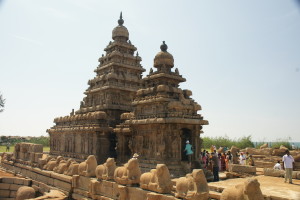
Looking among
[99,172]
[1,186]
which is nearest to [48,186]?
[1,186]

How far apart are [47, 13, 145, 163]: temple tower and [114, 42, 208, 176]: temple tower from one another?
2979mm

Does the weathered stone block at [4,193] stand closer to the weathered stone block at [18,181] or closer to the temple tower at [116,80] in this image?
the weathered stone block at [18,181]

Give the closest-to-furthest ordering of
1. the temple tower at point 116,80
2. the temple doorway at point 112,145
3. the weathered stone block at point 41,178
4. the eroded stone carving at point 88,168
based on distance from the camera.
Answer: the eroded stone carving at point 88,168 → the weathered stone block at point 41,178 → the temple doorway at point 112,145 → the temple tower at point 116,80

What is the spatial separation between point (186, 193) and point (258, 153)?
16.9 metres

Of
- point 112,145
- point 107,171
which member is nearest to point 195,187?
point 107,171

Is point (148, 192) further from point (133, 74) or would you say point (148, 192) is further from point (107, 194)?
point (133, 74)

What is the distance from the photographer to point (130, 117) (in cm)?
1648

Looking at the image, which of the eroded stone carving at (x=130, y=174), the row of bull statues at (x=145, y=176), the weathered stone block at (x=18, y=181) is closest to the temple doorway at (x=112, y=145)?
the row of bull statues at (x=145, y=176)

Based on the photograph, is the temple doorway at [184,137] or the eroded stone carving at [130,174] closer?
the eroded stone carving at [130,174]

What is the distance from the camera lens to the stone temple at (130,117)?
13.5 m

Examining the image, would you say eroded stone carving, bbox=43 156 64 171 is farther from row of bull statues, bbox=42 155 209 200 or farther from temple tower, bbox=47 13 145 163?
temple tower, bbox=47 13 145 163

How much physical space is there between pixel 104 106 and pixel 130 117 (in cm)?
435

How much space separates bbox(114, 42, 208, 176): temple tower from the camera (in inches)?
525

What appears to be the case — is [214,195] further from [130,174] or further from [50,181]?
[50,181]
